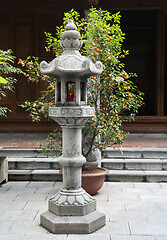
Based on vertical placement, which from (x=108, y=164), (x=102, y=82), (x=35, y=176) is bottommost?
(x=35, y=176)

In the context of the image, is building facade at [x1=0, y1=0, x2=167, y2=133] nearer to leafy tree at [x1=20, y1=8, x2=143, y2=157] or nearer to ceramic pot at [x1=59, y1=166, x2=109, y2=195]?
leafy tree at [x1=20, y1=8, x2=143, y2=157]

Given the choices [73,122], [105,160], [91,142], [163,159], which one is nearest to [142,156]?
[163,159]

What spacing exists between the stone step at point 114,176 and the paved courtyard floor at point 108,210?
0.16m

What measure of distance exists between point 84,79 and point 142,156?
10.4 feet

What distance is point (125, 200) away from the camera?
5.23m

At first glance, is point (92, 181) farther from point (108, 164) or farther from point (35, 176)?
point (35, 176)

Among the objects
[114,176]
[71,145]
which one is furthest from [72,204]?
[114,176]

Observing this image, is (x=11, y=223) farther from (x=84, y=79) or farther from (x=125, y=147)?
(x=125, y=147)

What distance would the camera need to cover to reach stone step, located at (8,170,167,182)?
627 centimetres

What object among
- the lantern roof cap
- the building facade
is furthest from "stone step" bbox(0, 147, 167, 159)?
the lantern roof cap

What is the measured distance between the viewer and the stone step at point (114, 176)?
6.27 meters

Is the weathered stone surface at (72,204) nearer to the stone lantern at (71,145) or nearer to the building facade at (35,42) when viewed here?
the stone lantern at (71,145)

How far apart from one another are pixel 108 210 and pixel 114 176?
1560mm

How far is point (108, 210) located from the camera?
15.7 ft
